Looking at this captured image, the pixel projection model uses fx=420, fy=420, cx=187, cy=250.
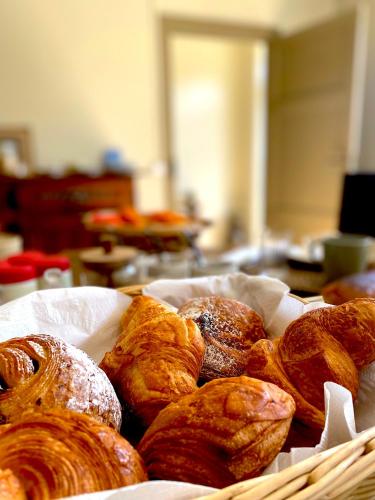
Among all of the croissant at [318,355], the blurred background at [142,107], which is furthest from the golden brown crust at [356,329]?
the blurred background at [142,107]

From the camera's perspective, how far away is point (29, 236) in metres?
2.53

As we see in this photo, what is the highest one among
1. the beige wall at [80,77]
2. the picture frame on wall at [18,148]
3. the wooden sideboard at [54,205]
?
the beige wall at [80,77]

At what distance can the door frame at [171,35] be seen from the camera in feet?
10.0

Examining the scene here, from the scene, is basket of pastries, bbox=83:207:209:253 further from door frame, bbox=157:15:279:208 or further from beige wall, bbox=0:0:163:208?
door frame, bbox=157:15:279:208

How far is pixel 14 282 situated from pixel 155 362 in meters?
0.48

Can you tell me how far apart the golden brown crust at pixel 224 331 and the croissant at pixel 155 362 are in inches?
1.5

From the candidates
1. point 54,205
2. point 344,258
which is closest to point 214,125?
point 54,205

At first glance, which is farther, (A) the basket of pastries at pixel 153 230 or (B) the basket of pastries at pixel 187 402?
(A) the basket of pastries at pixel 153 230

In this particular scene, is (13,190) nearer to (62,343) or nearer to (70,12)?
(70,12)

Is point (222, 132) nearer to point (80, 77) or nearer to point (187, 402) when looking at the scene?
point (80, 77)

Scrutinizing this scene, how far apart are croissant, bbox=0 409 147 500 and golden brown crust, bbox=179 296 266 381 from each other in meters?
0.19

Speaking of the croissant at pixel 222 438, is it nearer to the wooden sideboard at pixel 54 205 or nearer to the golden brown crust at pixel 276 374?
the golden brown crust at pixel 276 374

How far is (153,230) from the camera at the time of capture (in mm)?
1385

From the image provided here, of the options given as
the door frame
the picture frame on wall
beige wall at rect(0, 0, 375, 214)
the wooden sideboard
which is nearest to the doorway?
the door frame
